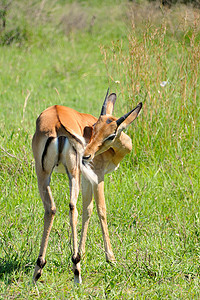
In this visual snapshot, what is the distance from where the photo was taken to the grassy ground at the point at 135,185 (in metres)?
3.07

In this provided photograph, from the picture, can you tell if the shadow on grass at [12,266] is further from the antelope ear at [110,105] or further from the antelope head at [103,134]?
the antelope ear at [110,105]

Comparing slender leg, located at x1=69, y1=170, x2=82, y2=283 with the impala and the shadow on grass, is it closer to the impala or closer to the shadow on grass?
the impala

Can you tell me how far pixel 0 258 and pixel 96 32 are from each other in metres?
9.32

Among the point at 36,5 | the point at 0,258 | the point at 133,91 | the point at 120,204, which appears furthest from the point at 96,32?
the point at 0,258

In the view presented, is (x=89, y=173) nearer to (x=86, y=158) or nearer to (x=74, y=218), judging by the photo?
(x=86, y=158)

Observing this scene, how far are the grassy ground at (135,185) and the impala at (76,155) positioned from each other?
188 millimetres

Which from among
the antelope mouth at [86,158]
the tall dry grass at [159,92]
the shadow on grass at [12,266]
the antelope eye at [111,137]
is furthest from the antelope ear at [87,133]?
the tall dry grass at [159,92]

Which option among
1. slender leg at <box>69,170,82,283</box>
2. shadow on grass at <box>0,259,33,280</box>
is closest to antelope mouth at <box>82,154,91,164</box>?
slender leg at <box>69,170,82,283</box>

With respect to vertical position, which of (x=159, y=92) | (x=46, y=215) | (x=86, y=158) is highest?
(x=86, y=158)

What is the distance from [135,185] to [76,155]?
152 centimetres

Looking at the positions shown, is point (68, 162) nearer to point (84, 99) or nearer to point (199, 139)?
point (199, 139)

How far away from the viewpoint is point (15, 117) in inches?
244

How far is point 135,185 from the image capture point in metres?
4.34

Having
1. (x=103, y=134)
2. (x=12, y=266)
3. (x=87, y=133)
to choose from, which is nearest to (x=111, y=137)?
(x=103, y=134)
